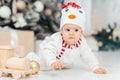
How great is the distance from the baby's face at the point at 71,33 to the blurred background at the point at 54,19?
642mm

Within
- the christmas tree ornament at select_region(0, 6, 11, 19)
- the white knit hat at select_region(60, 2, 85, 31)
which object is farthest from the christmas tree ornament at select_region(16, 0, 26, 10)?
the white knit hat at select_region(60, 2, 85, 31)

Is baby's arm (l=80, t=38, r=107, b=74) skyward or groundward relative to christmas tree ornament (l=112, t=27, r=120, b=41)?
groundward

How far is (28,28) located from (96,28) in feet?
2.10

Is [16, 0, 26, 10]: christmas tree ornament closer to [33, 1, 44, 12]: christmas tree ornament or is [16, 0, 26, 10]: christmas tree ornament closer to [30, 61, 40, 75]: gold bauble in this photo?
[33, 1, 44, 12]: christmas tree ornament

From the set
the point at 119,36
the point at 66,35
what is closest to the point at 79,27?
the point at 66,35

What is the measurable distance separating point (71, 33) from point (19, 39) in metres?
0.85

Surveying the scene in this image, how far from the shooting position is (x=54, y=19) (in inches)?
101

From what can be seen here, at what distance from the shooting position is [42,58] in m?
1.65

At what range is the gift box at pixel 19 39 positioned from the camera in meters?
2.26

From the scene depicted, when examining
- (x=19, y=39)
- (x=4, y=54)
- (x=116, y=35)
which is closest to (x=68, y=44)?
(x=4, y=54)

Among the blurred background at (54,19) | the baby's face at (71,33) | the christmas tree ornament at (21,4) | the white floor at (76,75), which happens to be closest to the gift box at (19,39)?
the blurred background at (54,19)

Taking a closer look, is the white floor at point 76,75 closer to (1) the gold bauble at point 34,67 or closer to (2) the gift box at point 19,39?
(1) the gold bauble at point 34,67

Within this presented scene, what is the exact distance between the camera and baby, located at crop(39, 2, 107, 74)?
1534mm

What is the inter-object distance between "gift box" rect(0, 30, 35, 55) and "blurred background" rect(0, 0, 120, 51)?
0.21ft
